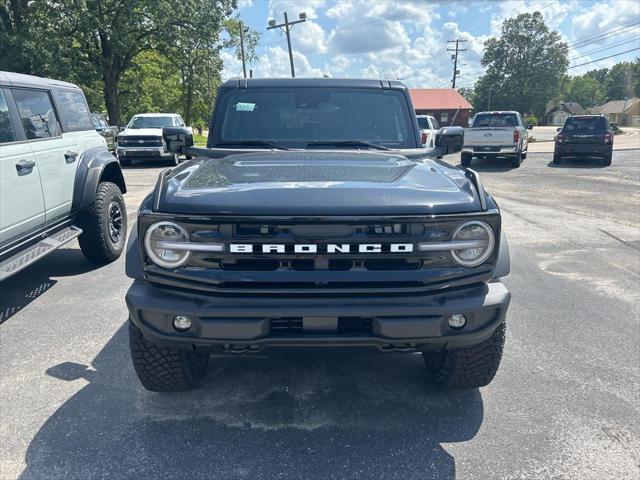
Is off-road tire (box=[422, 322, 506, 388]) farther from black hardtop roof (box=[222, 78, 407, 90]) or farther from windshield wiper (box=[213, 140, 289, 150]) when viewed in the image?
black hardtop roof (box=[222, 78, 407, 90])

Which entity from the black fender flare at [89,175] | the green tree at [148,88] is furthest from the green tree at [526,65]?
the black fender flare at [89,175]

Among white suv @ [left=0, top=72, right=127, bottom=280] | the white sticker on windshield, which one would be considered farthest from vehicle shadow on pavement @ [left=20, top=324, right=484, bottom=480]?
the white sticker on windshield

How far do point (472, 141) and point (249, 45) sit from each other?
24572mm

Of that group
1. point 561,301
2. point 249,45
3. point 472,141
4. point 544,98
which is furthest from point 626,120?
point 561,301

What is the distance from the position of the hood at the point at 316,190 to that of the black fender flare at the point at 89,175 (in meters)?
2.78

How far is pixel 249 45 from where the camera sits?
35.9 m

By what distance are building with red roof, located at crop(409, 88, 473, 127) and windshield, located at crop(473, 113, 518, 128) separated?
1792 inches

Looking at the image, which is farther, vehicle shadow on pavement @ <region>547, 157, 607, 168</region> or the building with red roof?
the building with red roof

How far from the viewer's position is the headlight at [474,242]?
2.38m

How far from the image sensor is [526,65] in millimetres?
86875

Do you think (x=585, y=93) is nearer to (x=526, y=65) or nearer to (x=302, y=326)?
(x=526, y=65)

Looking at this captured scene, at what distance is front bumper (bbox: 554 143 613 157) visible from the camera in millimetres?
16758

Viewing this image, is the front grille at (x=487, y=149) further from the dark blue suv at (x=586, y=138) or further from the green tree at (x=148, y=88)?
the green tree at (x=148, y=88)

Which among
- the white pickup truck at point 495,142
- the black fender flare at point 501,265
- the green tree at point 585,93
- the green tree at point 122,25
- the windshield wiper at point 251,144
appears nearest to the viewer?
the black fender flare at point 501,265
